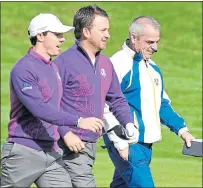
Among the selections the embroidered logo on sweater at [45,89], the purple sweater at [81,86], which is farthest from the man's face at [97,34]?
the embroidered logo on sweater at [45,89]

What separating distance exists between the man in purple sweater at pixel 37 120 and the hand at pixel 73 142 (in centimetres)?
2

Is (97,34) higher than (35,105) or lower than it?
higher

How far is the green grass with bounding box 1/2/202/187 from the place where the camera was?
61.8ft

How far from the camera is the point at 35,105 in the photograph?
7988mm

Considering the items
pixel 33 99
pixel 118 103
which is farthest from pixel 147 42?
pixel 33 99

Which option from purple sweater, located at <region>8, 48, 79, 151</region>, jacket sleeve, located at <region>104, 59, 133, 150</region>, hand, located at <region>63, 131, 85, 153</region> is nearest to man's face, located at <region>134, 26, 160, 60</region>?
jacket sleeve, located at <region>104, 59, 133, 150</region>

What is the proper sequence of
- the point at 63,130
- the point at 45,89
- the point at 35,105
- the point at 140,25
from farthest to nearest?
the point at 140,25 → the point at 63,130 → the point at 45,89 → the point at 35,105

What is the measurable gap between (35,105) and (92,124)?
464 mm

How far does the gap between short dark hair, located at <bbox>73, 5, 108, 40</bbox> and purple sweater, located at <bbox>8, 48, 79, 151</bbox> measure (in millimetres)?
813

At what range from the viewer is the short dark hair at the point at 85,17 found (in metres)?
8.99

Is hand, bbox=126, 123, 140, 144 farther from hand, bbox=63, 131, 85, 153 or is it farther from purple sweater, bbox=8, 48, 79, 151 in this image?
purple sweater, bbox=8, 48, 79, 151

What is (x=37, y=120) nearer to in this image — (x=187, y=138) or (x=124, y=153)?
(x=124, y=153)

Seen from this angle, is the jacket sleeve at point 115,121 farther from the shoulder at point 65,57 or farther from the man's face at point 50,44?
the man's face at point 50,44

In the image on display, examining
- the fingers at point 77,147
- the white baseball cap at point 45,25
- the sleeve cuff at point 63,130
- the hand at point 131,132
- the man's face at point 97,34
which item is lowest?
the hand at point 131,132
